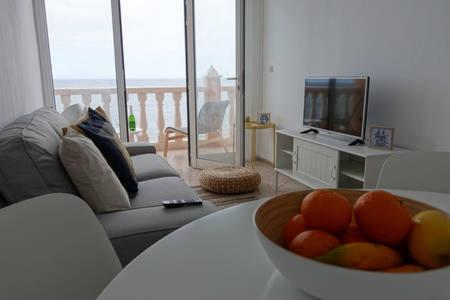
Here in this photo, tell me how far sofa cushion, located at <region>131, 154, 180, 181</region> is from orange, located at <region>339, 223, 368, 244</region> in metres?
1.80

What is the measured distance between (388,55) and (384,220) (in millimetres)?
2313

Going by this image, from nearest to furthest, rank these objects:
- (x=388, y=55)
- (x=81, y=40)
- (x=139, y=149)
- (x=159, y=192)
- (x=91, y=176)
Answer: (x=91, y=176) → (x=159, y=192) → (x=388, y=55) → (x=139, y=149) → (x=81, y=40)

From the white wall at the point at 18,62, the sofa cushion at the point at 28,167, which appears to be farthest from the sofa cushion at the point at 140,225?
the white wall at the point at 18,62

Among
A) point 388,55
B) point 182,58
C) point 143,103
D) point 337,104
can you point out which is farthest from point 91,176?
point 143,103

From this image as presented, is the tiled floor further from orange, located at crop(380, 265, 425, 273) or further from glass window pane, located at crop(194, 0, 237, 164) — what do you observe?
orange, located at crop(380, 265, 425, 273)

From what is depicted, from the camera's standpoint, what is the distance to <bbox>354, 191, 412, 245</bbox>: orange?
56 centimetres

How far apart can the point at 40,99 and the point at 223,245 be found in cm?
325

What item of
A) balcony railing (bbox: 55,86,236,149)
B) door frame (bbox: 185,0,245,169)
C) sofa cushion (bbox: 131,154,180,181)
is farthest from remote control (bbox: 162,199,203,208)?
balcony railing (bbox: 55,86,236,149)

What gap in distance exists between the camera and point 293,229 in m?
0.62

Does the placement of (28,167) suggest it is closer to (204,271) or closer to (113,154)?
(113,154)

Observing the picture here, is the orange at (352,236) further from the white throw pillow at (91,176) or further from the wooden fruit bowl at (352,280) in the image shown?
the white throw pillow at (91,176)

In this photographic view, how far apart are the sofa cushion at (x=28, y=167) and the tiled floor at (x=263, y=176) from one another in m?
2.07

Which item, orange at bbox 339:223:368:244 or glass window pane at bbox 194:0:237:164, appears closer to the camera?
orange at bbox 339:223:368:244

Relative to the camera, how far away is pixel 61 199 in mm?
720
